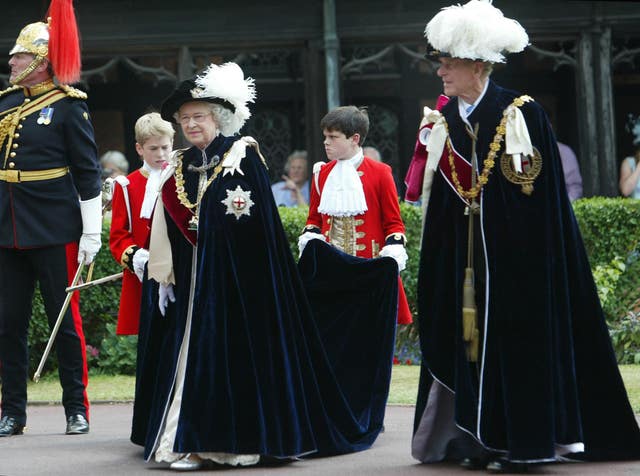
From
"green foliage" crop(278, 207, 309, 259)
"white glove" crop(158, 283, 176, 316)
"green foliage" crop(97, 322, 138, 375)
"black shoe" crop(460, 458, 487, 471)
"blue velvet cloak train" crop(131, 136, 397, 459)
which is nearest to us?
"black shoe" crop(460, 458, 487, 471)

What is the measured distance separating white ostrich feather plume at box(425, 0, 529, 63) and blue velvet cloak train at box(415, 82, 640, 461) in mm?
229

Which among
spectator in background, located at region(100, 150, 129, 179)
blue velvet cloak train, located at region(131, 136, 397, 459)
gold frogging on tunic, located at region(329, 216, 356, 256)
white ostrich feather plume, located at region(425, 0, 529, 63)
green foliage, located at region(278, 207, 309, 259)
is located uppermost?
spectator in background, located at region(100, 150, 129, 179)

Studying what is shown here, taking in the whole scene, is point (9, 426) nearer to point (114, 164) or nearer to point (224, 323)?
point (224, 323)

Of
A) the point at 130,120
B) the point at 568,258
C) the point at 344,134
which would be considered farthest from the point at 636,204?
the point at 130,120

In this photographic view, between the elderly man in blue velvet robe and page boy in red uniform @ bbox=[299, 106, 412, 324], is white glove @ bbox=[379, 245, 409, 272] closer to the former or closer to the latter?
page boy in red uniform @ bbox=[299, 106, 412, 324]

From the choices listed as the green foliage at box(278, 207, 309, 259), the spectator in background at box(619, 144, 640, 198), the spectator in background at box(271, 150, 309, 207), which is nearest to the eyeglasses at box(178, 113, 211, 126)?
the green foliage at box(278, 207, 309, 259)

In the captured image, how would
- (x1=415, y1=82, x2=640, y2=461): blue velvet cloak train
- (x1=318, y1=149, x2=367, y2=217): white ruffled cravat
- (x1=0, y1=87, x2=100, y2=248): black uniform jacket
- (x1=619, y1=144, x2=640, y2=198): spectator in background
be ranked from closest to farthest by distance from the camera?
(x1=415, y1=82, x2=640, y2=461): blue velvet cloak train
(x1=0, y1=87, x2=100, y2=248): black uniform jacket
(x1=318, y1=149, x2=367, y2=217): white ruffled cravat
(x1=619, y1=144, x2=640, y2=198): spectator in background

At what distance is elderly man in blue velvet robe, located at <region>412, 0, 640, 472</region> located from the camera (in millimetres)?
6445

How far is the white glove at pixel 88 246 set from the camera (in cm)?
789

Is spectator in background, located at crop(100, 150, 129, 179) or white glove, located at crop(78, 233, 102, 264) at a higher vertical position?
spectator in background, located at crop(100, 150, 129, 179)

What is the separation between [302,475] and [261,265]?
1040 millimetres

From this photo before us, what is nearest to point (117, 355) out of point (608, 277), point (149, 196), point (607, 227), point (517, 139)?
point (149, 196)

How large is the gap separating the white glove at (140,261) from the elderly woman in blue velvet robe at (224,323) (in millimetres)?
147

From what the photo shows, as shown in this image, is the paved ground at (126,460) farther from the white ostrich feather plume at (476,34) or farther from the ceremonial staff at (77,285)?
the white ostrich feather plume at (476,34)
